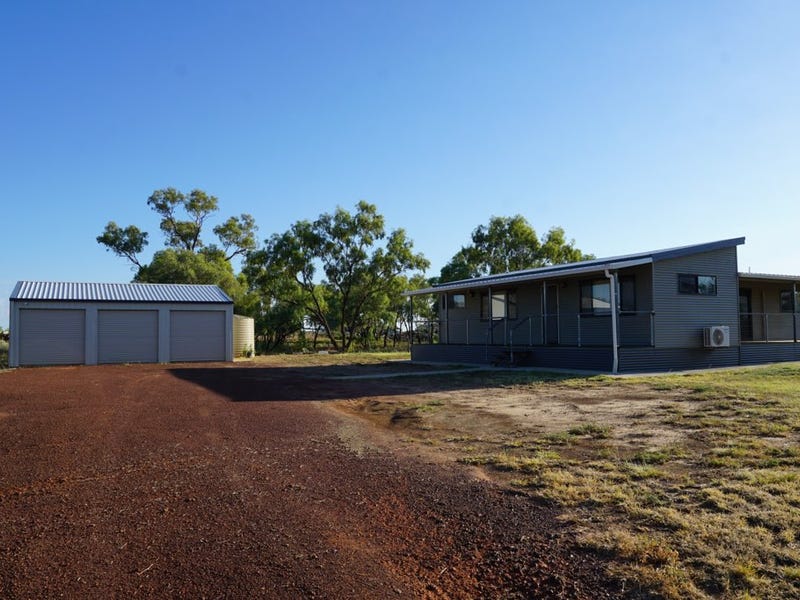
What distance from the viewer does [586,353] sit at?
52.8 ft

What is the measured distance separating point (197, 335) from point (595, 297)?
54.1ft

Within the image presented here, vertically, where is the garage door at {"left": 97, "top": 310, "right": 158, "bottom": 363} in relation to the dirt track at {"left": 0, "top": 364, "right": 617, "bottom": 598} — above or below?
above

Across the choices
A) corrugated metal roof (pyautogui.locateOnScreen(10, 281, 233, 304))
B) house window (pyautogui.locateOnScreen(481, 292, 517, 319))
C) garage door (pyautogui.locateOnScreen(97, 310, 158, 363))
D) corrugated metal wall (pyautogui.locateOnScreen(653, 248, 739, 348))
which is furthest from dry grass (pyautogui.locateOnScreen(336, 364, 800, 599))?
corrugated metal roof (pyautogui.locateOnScreen(10, 281, 233, 304))

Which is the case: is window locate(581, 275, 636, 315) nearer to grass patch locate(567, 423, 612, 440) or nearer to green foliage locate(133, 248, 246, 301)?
grass patch locate(567, 423, 612, 440)

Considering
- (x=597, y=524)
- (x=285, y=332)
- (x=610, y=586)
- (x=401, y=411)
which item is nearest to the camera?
(x=610, y=586)

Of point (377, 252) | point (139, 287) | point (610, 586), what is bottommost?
point (610, 586)

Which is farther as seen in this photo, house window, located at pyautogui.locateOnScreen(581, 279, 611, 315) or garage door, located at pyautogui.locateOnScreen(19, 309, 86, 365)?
garage door, located at pyautogui.locateOnScreen(19, 309, 86, 365)

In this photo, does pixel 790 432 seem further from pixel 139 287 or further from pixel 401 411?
pixel 139 287

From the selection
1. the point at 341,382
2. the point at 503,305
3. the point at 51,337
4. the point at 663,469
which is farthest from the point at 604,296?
the point at 51,337

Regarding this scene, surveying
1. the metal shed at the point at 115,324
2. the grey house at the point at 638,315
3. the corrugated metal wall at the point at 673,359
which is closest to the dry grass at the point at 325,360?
the metal shed at the point at 115,324

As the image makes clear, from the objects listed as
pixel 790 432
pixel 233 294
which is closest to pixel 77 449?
pixel 790 432

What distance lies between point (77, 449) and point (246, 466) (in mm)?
2176

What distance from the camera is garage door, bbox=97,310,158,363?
2386cm

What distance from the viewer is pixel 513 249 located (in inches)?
1532
